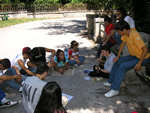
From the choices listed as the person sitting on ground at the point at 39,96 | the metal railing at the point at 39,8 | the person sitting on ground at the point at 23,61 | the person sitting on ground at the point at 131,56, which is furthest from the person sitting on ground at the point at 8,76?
the metal railing at the point at 39,8

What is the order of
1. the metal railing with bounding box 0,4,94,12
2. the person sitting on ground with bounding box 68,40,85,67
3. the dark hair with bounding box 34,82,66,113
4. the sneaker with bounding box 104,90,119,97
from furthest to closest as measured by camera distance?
the metal railing with bounding box 0,4,94,12 → the person sitting on ground with bounding box 68,40,85,67 → the sneaker with bounding box 104,90,119,97 → the dark hair with bounding box 34,82,66,113

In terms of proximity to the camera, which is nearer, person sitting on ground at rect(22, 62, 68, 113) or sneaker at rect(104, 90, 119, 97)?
person sitting on ground at rect(22, 62, 68, 113)

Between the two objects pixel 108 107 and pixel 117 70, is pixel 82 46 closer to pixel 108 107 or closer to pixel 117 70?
pixel 117 70

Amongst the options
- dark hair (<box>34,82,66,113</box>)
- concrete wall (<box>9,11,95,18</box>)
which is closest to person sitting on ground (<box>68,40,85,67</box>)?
dark hair (<box>34,82,66,113</box>)

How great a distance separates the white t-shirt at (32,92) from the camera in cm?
233

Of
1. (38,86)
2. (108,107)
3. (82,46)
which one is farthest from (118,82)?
(82,46)

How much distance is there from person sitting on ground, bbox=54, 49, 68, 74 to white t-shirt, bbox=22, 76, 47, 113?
221 cm

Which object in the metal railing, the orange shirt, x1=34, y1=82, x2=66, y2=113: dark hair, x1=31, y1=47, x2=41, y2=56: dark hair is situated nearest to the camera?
x1=34, y1=82, x2=66, y2=113: dark hair

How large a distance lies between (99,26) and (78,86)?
4.59 meters

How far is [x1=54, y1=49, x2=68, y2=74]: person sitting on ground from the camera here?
475 centimetres

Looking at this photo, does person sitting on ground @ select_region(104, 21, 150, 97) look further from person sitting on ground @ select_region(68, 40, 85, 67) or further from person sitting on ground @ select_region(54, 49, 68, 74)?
person sitting on ground @ select_region(68, 40, 85, 67)

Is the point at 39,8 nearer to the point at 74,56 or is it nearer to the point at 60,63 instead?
the point at 74,56

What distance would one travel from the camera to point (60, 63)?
4930 millimetres

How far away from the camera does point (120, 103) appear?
3.28m
